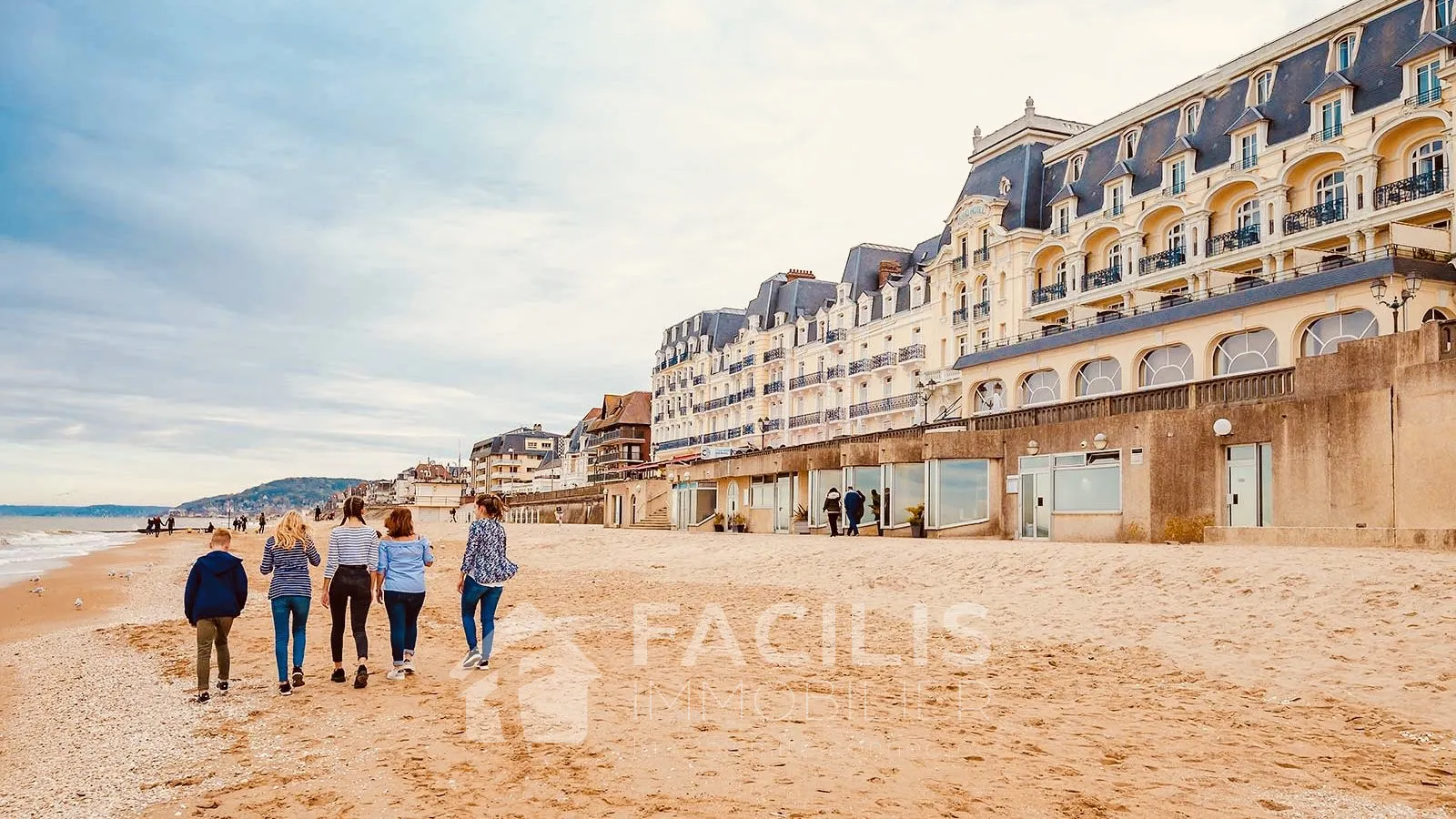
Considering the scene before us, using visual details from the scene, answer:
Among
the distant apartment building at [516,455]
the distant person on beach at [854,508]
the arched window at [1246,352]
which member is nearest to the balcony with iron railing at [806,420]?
the distant person on beach at [854,508]

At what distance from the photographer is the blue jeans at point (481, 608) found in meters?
8.84

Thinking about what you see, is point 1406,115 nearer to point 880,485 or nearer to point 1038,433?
point 1038,433

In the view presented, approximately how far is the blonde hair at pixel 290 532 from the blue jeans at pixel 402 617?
86 centimetres

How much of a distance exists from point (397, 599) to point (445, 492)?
119345 mm

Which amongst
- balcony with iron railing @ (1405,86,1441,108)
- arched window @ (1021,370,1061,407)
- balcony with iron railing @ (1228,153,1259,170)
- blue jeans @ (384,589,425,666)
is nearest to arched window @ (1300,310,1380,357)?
arched window @ (1021,370,1061,407)

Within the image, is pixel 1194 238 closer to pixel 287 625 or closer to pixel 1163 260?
pixel 1163 260

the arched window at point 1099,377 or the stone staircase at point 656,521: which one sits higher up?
the arched window at point 1099,377

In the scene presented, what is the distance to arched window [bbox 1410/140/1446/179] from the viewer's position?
25.7 m

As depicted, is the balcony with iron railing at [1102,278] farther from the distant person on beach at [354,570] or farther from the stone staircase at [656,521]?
the distant person on beach at [354,570]

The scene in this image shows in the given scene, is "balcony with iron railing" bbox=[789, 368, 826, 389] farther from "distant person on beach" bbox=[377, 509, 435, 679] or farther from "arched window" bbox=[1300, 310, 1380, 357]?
"distant person on beach" bbox=[377, 509, 435, 679]

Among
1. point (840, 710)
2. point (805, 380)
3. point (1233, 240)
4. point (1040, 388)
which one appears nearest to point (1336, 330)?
point (1040, 388)

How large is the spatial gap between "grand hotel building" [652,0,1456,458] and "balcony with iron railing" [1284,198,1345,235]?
0.18ft

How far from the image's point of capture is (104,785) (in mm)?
6164

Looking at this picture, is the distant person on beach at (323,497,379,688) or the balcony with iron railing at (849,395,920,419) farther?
the balcony with iron railing at (849,395,920,419)
